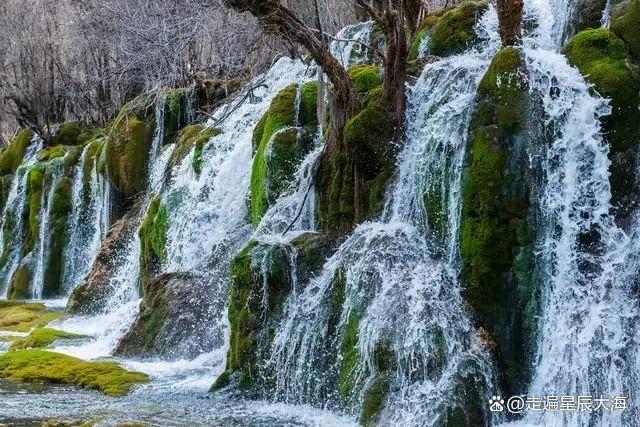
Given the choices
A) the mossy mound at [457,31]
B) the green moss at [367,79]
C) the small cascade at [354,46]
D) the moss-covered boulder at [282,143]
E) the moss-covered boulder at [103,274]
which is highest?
the small cascade at [354,46]

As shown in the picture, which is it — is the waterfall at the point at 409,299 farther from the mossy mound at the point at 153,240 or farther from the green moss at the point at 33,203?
the green moss at the point at 33,203

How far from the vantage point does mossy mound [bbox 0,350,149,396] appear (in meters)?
9.29

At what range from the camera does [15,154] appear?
26047 mm

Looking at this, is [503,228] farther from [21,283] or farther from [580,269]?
[21,283]

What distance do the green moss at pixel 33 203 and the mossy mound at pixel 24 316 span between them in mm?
4167

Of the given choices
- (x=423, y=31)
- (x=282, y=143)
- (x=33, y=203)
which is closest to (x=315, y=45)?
(x=282, y=143)

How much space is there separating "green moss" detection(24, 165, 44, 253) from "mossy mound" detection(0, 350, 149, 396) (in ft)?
35.8

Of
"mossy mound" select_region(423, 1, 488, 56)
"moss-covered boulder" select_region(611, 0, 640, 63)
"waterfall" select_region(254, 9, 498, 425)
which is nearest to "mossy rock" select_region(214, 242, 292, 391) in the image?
"waterfall" select_region(254, 9, 498, 425)

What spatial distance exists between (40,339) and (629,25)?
355 inches

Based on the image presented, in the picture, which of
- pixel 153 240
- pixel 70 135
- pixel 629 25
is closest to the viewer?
pixel 629 25

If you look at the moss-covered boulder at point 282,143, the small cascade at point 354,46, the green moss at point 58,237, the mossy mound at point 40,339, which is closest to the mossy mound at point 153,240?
the mossy mound at point 40,339

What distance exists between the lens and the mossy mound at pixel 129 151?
18812mm

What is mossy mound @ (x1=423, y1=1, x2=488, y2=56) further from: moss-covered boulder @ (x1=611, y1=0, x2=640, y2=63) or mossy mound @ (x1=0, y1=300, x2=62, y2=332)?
mossy mound @ (x1=0, y1=300, x2=62, y2=332)

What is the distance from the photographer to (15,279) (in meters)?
20.7
